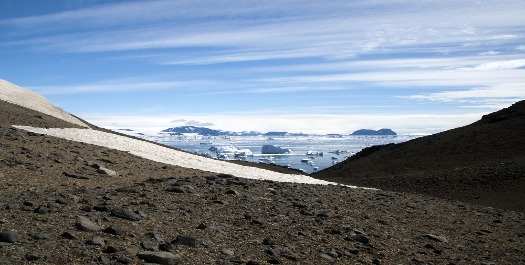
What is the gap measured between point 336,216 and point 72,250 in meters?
7.49

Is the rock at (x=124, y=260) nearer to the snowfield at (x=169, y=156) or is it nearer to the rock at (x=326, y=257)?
the rock at (x=326, y=257)

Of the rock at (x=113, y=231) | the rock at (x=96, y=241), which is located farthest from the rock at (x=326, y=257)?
the rock at (x=96, y=241)

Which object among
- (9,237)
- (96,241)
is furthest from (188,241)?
(9,237)

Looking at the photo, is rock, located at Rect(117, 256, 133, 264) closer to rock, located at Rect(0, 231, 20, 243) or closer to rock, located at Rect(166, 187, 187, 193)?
rock, located at Rect(0, 231, 20, 243)

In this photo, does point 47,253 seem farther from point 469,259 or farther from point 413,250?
point 469,259

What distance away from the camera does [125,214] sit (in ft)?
32.0

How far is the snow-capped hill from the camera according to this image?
41.3 meters

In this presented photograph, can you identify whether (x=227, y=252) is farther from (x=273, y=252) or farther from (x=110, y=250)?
(x=110, y=250)

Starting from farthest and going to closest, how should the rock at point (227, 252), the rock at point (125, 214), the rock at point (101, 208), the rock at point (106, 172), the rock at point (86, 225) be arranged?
the rock at point (106, 172) < the rock at point (101, 208) < the rock at point (125, 214) < the rock at point (227, 252) < the rock at point (86, 225)

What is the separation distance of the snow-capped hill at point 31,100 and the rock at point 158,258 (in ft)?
115

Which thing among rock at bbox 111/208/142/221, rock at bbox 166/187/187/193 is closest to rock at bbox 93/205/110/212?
rock at bbox 111/208/142/221

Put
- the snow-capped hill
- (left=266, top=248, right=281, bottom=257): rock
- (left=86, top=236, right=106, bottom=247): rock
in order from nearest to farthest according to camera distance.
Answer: (left=86, top=236, right=106, bottom=247): rock, (left=266, top=248, right=281, bottom=257): rock, the snow-capped hill

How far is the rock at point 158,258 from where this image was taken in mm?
7656

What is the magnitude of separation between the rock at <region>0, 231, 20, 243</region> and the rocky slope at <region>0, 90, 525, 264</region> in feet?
0.06
